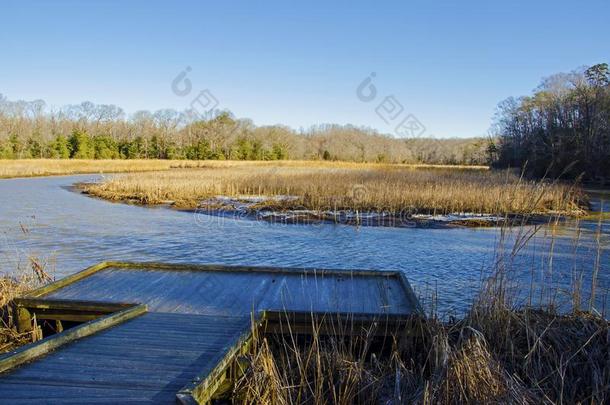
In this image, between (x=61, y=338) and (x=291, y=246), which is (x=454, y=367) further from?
(x=291, y=246)

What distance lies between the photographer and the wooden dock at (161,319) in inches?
122

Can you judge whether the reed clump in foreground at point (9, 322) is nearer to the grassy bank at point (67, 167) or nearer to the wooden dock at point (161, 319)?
the wooden dock at point (161, 319)

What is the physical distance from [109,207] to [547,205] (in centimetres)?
1780

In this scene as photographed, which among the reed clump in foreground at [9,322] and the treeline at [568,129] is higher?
the treeline at [568,129]

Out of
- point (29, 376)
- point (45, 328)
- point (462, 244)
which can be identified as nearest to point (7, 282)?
point (45, 328)

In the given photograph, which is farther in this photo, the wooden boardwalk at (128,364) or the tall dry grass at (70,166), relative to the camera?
the tall dry grass at (70,166)

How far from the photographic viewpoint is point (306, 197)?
18922 millimetres

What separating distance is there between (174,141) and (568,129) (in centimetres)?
4820

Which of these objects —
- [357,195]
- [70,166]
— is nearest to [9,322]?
[357,195]

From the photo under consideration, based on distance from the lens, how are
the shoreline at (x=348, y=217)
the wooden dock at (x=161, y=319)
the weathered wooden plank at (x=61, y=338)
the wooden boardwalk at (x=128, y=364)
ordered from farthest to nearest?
1. the shoreline at (x=348, y=217)
2. the weathered wooden plank at (x=61, y=338)
3. the wooden dock at (x=161, y=319)
4. the wooden boardwalk at (x=128, y=364)

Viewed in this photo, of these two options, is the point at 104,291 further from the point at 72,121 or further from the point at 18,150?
the point at 72,121

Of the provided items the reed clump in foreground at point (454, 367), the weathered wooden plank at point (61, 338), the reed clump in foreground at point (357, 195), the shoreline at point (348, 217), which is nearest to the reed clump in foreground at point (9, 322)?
the weathered wooden plank at point (61, 338)

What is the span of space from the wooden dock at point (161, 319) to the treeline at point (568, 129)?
2348 centimetres

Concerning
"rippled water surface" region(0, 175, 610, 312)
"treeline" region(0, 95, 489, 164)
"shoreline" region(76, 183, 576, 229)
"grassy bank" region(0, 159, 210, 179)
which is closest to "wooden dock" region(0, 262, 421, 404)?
"rippled water surface" region(0, 175, 610, 312)
